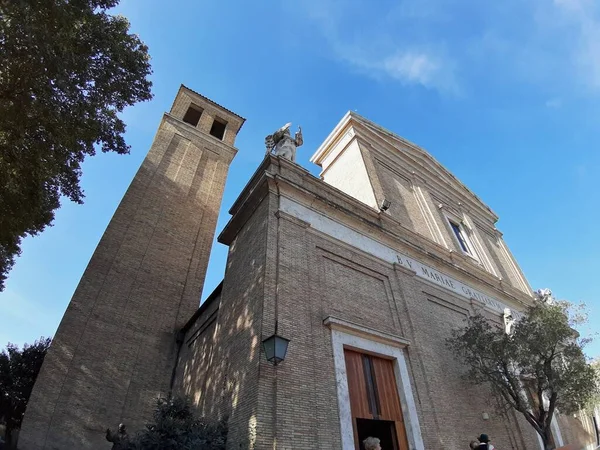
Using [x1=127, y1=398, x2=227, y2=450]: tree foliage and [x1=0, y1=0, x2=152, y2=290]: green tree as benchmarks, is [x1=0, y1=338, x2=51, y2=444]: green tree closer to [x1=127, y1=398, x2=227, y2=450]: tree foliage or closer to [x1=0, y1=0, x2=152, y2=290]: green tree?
[x1=0, y1=0, x2=152, y2=290]: green tree

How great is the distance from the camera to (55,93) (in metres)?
8.33

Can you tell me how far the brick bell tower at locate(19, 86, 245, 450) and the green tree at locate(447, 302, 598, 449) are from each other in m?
9.64

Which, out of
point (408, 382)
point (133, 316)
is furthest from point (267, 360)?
point (133, 316)

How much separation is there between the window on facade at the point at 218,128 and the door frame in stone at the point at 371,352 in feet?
61.2

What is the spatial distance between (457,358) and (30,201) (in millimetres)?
11219

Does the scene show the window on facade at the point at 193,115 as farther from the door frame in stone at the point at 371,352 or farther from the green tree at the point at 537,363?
the green tree at the point at 537,363

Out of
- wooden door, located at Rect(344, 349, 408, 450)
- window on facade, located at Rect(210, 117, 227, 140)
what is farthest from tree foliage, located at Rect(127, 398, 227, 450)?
window on facade, located at Rect(210, 117, 227, 140)

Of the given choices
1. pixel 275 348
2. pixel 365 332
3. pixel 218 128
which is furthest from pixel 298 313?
pixel 218 128

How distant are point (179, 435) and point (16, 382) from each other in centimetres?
1427

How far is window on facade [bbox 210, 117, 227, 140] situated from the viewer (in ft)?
79.6

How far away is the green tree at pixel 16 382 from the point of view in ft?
52.4

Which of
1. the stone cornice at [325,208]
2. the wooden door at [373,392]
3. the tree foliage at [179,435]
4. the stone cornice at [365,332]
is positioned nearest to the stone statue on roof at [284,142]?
the stone cornice at [325,208]

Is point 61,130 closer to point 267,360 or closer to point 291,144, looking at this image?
point 291,144

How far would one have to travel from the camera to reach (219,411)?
736 centimetres
